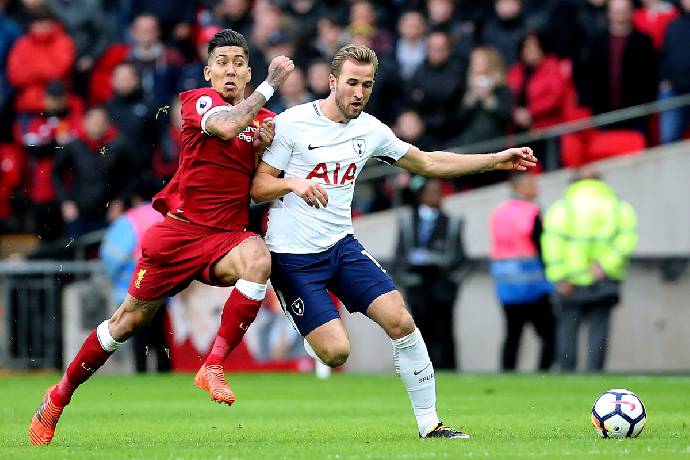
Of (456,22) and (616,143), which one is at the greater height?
(456,22)

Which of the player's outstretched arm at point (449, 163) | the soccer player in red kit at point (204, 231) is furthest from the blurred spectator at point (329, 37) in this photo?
the soccer player in red kit at point (204, 231)

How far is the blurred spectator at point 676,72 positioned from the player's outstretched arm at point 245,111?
33.9 ft

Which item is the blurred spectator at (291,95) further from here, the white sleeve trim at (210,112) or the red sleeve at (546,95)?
the white sleeve trim at (210,112)

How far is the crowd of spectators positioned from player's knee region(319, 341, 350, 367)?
9.37m

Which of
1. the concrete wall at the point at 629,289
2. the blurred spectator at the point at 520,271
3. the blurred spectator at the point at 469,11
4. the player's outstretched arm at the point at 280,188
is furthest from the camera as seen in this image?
the blurred spectator at the point at 469,11

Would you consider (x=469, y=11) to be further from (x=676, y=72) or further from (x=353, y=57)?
(x=353, y=57)

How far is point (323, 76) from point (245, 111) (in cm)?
1033

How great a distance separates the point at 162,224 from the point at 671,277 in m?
10.5

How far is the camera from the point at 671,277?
1966cm

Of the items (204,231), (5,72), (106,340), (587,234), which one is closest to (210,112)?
(204,231)

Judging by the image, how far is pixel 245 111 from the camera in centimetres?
992

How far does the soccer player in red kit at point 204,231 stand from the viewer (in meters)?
10.3

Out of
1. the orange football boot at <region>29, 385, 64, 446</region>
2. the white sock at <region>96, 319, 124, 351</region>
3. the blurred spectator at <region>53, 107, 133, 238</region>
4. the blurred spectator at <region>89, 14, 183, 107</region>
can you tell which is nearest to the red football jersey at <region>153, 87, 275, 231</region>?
the white sock at <region>96, 319, 124, 351</region>

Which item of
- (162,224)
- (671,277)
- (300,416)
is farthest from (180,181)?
(671,277)
